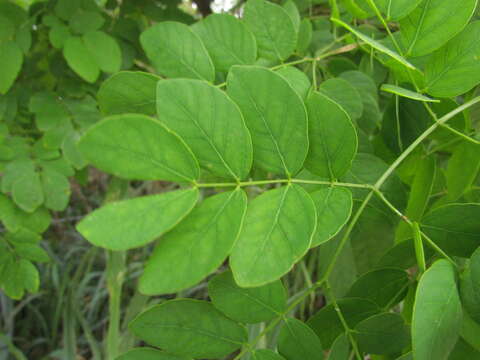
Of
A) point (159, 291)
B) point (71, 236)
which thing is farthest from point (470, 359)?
point (71, 236)

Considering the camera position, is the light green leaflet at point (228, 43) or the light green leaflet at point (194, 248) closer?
the light green leaflet at point (194, 248)

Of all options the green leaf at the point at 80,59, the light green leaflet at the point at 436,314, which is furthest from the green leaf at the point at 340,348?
the green leaf at the point at 80,59

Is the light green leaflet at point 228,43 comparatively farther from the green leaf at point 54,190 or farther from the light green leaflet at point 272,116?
the green leaf at point 54,190

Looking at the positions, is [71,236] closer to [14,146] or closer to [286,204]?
[14,146]

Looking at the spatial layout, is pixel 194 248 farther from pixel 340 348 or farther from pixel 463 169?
pixel 463 169

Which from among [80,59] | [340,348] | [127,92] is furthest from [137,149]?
[80,59]
